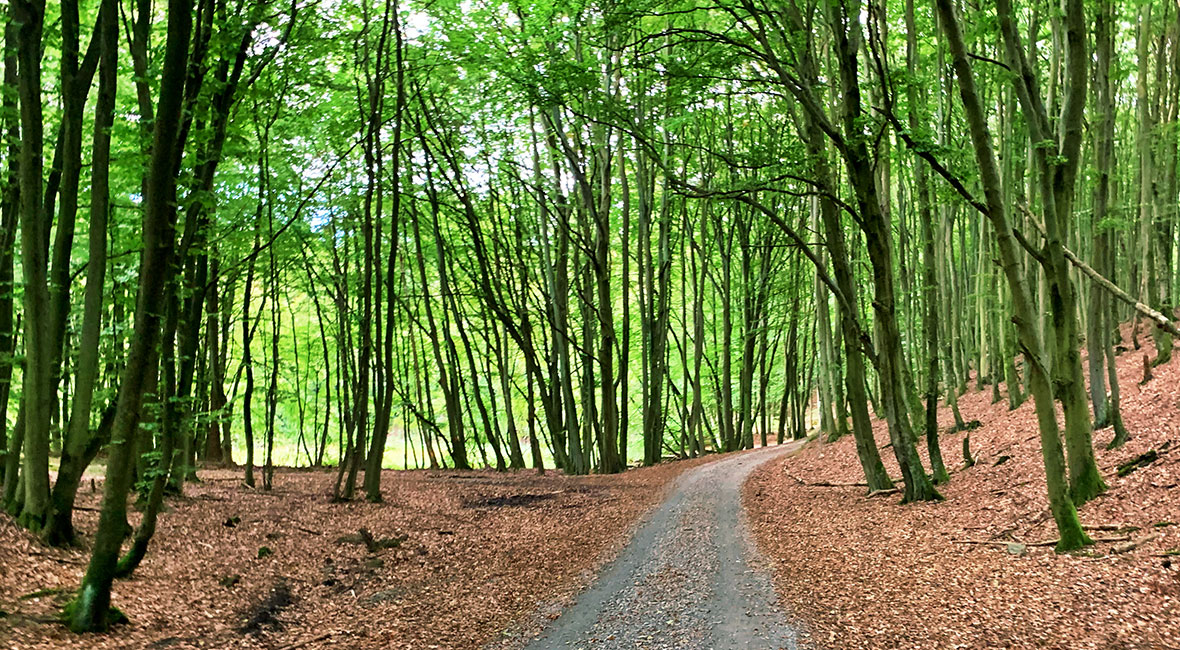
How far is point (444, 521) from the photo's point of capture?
35.3 ft

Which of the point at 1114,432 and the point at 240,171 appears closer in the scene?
the point at 1114,432

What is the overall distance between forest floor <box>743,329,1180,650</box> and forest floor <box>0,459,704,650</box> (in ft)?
7.25

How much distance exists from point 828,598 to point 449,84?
12.8m

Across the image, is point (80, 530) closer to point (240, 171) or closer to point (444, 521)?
point (444, 521)

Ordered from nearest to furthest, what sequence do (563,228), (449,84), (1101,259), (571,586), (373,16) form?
(571,586), (1101,259), (373,16), (449,84), (563,228)

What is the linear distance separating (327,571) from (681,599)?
366 cm

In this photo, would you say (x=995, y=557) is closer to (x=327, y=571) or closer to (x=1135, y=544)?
(x=1135, y=544)

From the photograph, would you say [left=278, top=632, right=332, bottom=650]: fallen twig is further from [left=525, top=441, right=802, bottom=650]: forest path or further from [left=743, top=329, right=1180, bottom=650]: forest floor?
[left=743, top=329, right=1180, bottom=650]: forest floor

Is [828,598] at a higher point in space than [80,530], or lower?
lower

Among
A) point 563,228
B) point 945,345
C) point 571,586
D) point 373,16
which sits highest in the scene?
point 373,16

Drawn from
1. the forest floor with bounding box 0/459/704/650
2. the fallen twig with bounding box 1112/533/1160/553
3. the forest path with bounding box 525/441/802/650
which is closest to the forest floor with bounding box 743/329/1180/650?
the fallen twig with bounding box 1112/533/1160/553

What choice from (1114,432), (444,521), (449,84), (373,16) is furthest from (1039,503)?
(449,84)

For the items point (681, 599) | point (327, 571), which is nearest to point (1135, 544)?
point (681, 599)

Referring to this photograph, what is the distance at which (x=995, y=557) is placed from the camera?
6.55 metres
